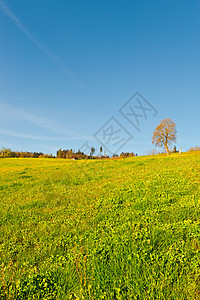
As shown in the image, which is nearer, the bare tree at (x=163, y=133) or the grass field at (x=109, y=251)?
the grass field at (x=109, y=251)

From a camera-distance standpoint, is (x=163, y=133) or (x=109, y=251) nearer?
(x=109, y=251)

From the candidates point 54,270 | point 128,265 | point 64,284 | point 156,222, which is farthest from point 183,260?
point 54,270

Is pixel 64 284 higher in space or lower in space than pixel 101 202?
lower

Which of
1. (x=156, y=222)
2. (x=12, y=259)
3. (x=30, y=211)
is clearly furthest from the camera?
(x=30, y=211)

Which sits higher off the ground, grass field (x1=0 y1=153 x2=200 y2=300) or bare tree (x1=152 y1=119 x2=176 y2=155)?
bare tree (x1=152 y1=119 x2=176 y2=155)

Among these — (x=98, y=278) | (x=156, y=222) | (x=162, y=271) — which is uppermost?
(x=156, y=222)

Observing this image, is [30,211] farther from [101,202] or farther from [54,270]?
[54,270]

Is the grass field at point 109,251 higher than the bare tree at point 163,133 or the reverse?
the reverse

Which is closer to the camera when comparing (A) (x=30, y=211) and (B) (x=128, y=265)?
(B) (x=128, y=265)

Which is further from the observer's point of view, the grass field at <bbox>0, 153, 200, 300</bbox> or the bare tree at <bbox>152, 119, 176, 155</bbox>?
the bare tree at <bbox>152, 119, 176, 155</bbox>

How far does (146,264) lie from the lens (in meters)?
4.30

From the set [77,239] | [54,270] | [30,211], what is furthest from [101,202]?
[54,270]

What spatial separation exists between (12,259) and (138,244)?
13.8ft

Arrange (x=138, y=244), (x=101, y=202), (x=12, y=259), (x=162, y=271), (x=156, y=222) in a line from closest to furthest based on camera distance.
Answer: (x=162, y=271) < (x=138, y=244) < (x=12, y=259) < (x=156, y=222) < (x=101, y=202)
